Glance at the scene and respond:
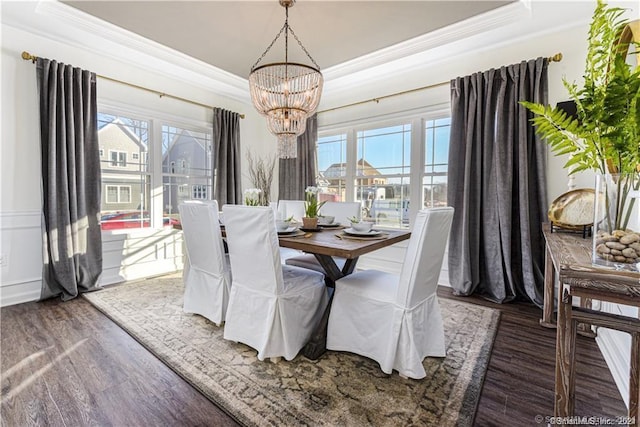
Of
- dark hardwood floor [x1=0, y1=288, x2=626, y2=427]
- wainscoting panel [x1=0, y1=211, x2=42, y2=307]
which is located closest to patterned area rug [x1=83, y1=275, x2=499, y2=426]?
dark hardwood floor [x1=0, y1=288, x2=626, y2=427]

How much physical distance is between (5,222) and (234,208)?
2534 mm

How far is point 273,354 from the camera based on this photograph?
73.0 inches

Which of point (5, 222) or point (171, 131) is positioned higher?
point (171, 131)

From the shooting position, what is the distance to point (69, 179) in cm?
298

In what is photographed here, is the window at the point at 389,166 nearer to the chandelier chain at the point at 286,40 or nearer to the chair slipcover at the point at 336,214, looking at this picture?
the chair slipcover at the point at 336,214

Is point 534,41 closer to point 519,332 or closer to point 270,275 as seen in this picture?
point 519,332

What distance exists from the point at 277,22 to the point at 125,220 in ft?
9.29

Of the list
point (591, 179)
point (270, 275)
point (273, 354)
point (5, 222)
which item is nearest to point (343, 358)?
point (273, 354)

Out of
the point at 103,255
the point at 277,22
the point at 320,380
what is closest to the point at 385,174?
the point at 277,22

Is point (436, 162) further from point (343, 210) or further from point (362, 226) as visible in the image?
point (362, 226)

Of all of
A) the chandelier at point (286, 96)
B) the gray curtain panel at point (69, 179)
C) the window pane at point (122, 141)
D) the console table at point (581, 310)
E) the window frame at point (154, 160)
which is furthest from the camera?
the window frame at point (154, 160)

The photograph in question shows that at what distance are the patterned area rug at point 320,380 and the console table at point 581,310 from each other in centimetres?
48

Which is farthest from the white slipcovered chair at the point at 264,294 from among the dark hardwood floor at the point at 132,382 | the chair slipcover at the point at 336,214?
the chair slipcover at the point at 336,214

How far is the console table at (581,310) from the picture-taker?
3.13 ft
